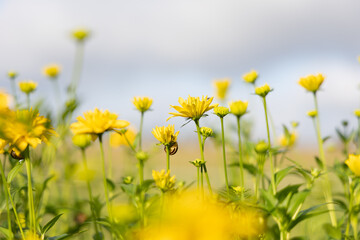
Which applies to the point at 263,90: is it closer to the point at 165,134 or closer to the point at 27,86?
the point at 165,134

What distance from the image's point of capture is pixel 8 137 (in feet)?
1.96

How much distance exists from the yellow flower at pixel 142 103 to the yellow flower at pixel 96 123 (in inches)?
13.5

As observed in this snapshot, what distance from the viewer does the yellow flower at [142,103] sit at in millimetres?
1038

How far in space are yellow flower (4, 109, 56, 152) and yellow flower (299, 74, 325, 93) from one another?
2.68ft

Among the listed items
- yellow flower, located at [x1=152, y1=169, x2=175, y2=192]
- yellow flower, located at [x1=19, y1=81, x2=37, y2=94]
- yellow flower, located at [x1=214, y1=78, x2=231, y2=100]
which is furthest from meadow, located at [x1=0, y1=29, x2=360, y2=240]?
yellow flower, located at [x1=214, y1=78, x2=231, y2=100]

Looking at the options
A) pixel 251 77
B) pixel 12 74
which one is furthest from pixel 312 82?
pixel 12 74

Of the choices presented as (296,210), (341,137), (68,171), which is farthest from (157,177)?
(341,137)

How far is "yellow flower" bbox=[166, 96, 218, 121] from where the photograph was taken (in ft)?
2.58

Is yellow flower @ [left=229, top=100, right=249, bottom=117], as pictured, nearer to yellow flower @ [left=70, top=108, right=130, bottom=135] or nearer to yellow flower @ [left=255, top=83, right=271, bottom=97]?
yellow flower @ [left=255, top=83, right=271, bottom=97]

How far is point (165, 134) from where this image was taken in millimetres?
807

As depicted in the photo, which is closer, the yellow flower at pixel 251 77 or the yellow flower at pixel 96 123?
the yellow flower at pixel 96 123

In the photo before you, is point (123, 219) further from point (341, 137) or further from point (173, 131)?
point (341, 137)

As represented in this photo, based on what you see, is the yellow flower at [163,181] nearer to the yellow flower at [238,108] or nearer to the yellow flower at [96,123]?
the yellow flower at [96,123]

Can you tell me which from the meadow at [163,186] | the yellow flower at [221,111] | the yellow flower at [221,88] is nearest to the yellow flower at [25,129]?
the meadow at [163,186]
